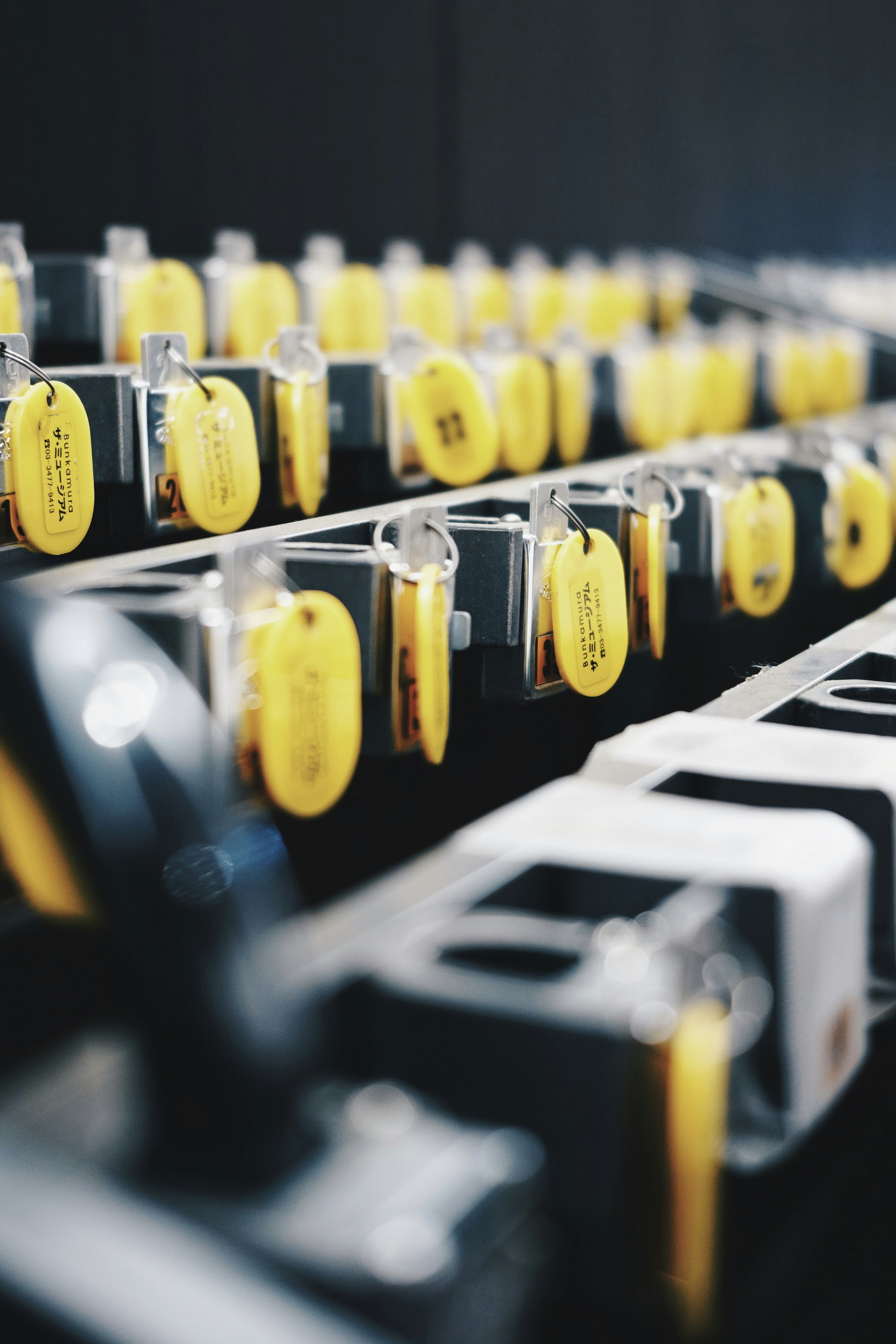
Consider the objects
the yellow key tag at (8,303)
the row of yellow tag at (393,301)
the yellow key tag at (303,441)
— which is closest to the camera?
the yellow key tag at (303,441)

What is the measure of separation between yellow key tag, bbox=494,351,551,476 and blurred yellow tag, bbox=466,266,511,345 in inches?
61.3

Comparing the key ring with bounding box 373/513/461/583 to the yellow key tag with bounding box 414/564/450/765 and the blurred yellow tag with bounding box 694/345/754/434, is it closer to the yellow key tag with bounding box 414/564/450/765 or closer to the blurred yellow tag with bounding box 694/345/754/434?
the yellow key tag with bounding box 414/564/450/765

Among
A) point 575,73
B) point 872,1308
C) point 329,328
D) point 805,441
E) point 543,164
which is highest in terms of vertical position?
point 575,73

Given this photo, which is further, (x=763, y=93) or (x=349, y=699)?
(x=763, y=93)

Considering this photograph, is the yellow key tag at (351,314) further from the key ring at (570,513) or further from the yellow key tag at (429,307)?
the key ring at (570,513)

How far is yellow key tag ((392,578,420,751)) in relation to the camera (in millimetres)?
1675

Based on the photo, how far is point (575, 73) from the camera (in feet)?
21.6

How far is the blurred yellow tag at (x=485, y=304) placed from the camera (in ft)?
15.4

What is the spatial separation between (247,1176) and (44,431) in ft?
4.24

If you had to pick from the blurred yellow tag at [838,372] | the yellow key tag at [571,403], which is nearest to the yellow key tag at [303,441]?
the yellow key tag at [571,403]

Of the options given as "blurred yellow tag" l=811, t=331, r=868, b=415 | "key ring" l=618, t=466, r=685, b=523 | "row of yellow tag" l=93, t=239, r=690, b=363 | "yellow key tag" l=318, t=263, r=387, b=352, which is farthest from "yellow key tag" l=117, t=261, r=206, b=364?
"blurred yellow tag" l=811, t=331, r=868, b=415

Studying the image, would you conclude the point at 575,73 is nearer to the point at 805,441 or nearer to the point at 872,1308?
the point at 805,441

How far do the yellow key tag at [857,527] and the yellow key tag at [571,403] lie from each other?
0.84 metres

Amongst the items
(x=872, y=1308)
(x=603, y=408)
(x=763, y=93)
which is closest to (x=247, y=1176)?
(x=872, y=1308)
